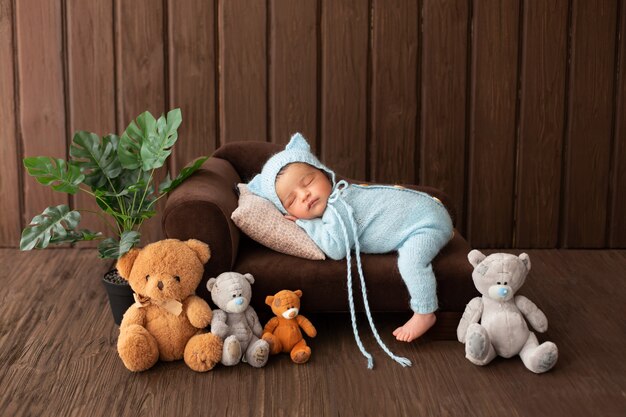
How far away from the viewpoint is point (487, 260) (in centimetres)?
249

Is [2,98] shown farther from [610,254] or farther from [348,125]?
[610,254]

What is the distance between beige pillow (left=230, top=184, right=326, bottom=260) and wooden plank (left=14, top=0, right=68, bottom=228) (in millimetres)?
1356

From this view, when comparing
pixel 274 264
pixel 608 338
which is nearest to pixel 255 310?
pixel 274 264

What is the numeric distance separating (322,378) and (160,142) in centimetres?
94

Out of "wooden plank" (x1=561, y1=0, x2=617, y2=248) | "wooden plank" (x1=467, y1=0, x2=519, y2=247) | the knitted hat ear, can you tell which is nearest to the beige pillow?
the knitted hat ear

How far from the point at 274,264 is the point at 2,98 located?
5.63 feet

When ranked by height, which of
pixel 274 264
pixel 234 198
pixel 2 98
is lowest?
pixel 274 264

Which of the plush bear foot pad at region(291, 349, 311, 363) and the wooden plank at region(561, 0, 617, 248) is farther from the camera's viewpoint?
the wooden plank at region(561, 0, 617, 248)

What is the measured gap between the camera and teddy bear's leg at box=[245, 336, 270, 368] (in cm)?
244

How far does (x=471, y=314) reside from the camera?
2.53 m

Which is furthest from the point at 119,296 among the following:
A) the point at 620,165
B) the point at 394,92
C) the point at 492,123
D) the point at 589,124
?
the point at 620,165

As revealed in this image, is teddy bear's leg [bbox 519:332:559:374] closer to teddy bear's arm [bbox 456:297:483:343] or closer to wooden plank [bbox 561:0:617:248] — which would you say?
teddy bear's arm [bbox 456:297:483:343]

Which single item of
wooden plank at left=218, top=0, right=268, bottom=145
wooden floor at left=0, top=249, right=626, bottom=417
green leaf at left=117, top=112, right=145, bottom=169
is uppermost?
wooden plank at left=218, top=0, right=268, bottom=145

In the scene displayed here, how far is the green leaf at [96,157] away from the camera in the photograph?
2.77m
